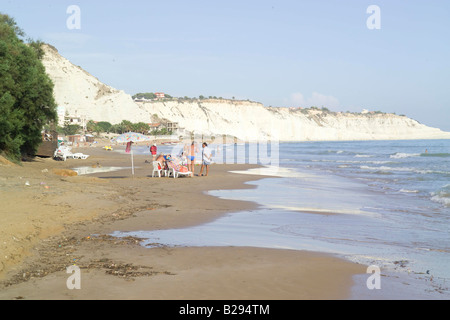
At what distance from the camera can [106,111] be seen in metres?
107

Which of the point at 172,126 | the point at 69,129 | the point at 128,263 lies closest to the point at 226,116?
the point at 172,126

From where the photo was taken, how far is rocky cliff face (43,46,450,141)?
101625 millimetres

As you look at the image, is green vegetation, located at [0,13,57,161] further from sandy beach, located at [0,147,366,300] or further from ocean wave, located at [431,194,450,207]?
ocean wave, located at [431,194,450,207]

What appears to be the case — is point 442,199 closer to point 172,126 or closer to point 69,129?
point 69,129

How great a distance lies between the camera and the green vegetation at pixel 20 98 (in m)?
19.9

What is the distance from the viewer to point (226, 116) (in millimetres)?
148375

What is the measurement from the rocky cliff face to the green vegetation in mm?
76954

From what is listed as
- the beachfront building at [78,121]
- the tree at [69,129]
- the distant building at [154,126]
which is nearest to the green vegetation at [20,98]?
the tree at [69,129]

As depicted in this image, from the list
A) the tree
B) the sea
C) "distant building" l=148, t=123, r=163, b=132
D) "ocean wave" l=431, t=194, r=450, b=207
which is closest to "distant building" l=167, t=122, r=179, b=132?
"distant building" l=148, t=123, r=163, b=132

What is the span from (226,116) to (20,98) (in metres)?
127

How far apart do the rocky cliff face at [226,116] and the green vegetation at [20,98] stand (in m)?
77.0
